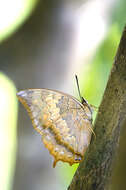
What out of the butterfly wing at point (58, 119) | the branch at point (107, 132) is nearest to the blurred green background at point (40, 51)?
the butterfly wing at point (58, 119)

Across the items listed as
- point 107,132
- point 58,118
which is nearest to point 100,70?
point 58,118

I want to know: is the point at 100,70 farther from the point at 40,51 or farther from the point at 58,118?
the point at 58,118

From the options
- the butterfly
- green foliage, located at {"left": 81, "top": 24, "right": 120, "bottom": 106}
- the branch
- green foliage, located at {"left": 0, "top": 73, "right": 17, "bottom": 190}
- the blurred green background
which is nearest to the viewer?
the branch

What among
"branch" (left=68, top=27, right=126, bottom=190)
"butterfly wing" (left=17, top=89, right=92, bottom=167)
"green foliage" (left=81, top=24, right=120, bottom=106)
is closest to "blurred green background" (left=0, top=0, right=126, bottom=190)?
"green foliage" (left=81, top=24, right=120, bottom=106)

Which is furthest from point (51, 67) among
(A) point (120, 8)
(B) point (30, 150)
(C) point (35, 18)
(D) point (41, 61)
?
(A) point (120, 8)

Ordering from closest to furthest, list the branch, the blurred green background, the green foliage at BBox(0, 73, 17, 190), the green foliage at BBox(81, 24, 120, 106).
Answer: the branch < the blurred green background < the green foliage at BBox(0, 73, 17, 190) < the green foliage at BBox(81, 24, 120, 106)

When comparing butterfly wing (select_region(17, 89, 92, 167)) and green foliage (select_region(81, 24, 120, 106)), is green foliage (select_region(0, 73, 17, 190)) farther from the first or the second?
butterfly wing (select_region(17, 89, 92, 167))

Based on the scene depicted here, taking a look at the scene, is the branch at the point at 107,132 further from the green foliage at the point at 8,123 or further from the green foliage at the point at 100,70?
the green foliage at the point at 100,70
